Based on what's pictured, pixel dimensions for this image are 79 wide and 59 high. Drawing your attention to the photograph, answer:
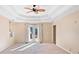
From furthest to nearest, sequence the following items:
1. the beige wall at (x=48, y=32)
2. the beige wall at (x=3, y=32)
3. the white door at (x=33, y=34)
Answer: the beige wall at (x=48, y=32) < the white door at (x=33, y=34) < the beige wall at (x=3, y=32)

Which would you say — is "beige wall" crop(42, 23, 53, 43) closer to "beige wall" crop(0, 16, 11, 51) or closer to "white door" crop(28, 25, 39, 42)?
"white door" crop(28, 25, 39, 42)

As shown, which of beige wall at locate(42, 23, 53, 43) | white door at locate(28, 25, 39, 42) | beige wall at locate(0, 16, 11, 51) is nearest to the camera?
beige wall at locate(0, 16, 11, 51)

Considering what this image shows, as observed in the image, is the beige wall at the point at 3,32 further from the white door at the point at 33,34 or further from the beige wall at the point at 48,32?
the beige wall at the point at 48,32

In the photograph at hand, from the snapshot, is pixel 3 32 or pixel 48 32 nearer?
pixel 3 32

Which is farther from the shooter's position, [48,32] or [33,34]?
[48,32]

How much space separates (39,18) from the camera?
637 cm

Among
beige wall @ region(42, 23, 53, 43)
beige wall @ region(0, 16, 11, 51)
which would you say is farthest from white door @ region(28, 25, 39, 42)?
beige wall @ region(42, 23, 53, 43)

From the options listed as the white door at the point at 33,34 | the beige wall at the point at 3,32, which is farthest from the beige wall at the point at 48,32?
the beige wall at the point at 3,32

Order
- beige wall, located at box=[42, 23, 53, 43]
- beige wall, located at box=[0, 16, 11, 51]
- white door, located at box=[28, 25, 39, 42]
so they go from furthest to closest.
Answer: beige wall, located at box=[42, 23, 53, 43], white door, located at box=[28, 25, 39, 42], beige wall, located at box=[0, 16, 11, 51]

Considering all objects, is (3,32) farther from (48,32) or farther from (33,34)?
(48,32)

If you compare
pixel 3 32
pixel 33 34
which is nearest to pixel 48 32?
pixel 33 34

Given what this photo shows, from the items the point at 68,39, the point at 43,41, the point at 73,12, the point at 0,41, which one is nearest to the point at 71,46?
the point at 68,39
